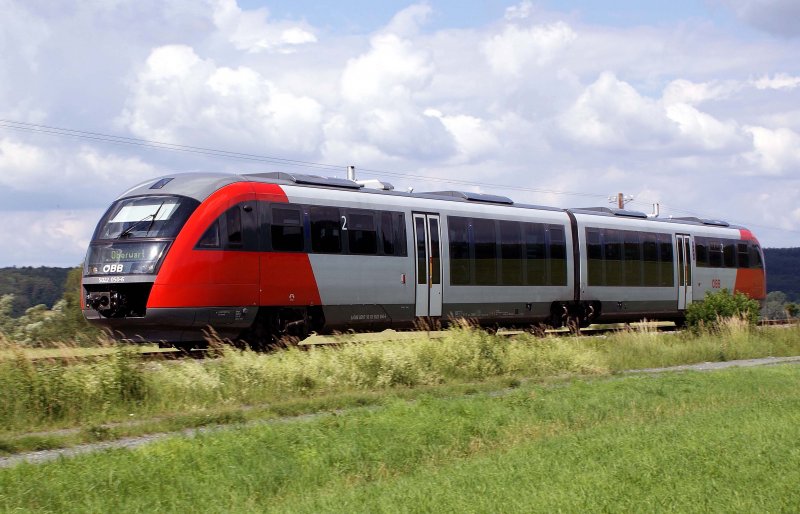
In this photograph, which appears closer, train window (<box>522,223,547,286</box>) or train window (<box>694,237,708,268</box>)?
train window (<box>522,223,547,286</box>)

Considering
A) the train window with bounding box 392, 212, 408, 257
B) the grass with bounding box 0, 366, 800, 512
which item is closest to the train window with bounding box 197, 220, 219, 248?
the train window with bounding box 392, 212, 408, 257

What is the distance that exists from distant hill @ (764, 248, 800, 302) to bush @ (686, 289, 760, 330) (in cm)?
8538

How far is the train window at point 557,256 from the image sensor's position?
91.7 ft

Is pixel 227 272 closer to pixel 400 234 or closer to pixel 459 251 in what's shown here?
pixel 400 234

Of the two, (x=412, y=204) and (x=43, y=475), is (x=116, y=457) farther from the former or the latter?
(x=412, y=204)

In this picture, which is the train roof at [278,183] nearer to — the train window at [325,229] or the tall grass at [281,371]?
the train window at [325,229]

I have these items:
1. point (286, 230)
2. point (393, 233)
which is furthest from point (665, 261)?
point (286, 230)

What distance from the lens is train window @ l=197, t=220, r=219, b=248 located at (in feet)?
61.9

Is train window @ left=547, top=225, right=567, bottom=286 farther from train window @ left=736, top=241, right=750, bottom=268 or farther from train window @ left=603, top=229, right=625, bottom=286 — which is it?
train window @ left=736, top=241, right=750, bottom=268

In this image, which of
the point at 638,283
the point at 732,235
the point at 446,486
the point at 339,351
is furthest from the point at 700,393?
the point at 732,235

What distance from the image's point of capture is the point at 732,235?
36.6 m

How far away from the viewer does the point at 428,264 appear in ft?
78.1

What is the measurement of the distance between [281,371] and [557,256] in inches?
584

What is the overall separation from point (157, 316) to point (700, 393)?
9.44m
